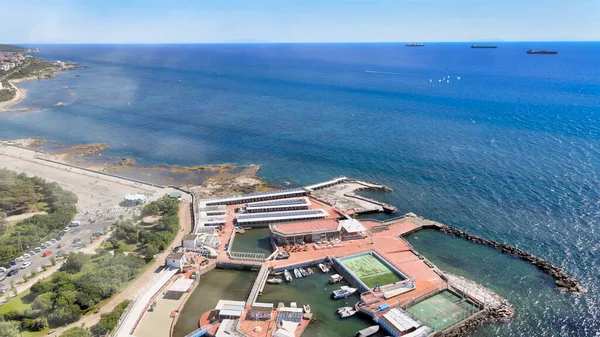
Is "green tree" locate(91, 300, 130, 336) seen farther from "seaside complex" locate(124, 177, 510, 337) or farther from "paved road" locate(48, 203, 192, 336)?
"seaside complex" locate(124, 177, 510, 337)

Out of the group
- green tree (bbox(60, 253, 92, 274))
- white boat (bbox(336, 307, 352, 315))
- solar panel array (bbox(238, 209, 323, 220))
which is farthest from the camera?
solar panel array (bbox(238, 209, 323, 220))

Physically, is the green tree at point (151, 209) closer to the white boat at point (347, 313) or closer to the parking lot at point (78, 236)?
the parking lot at point (78, 236)

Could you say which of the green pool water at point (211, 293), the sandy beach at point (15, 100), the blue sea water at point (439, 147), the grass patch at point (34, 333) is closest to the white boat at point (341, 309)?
the green pool water at point (211, 293)

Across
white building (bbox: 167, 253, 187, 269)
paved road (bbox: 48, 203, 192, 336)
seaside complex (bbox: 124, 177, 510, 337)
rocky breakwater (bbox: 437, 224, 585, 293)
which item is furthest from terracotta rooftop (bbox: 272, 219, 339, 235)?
rocky breakwater (bbox: 437, 224, 585, 293)

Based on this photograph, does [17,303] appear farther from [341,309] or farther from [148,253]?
[341,309]

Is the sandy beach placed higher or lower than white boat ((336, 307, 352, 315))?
higher

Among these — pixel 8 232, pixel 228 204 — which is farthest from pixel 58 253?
pixel 228 204

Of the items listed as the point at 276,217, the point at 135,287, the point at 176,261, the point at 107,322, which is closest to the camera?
the point at 107,322

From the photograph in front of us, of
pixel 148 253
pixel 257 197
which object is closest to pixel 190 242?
pixel 148 253
